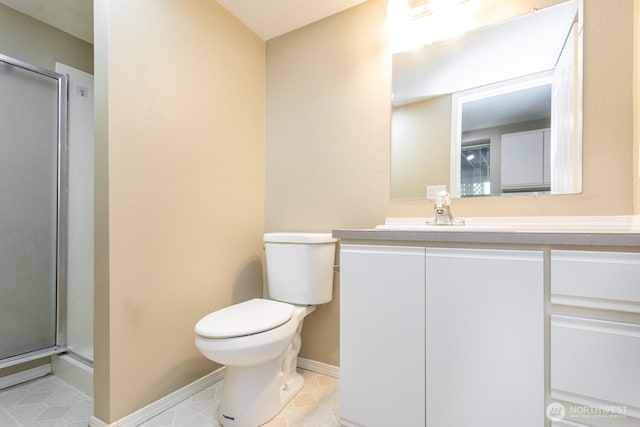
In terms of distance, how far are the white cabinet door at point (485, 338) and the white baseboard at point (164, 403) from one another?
1.16 metres

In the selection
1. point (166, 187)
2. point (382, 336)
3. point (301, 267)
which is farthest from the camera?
point (301, 267)

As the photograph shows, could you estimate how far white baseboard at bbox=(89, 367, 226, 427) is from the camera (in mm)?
1225

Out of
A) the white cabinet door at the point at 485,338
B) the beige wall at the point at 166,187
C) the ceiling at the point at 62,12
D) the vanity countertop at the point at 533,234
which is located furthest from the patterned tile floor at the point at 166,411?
the ceiling at the point at 62,12

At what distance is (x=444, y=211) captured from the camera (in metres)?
1.31

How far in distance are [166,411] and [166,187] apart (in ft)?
3.44

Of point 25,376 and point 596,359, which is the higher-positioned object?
point 596,359

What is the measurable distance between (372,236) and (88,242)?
70.8 inches

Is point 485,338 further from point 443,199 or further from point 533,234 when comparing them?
point 443,199

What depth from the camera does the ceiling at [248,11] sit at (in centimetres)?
165

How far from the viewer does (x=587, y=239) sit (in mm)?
786

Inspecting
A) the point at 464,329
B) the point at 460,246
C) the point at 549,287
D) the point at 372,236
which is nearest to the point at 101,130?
the point at 372,236

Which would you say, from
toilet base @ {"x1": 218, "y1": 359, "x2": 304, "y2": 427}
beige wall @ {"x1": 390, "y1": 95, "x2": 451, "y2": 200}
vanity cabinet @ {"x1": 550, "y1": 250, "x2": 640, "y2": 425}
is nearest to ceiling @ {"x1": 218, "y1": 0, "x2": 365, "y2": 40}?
beige wall @ {"x1": 390, "y1": 95, "x2": 451, "y2": 200}

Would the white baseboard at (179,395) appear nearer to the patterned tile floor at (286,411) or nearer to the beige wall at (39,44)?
the patterned tile floor at (286,411)

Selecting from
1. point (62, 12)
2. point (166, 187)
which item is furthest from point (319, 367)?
point (62, 12)
